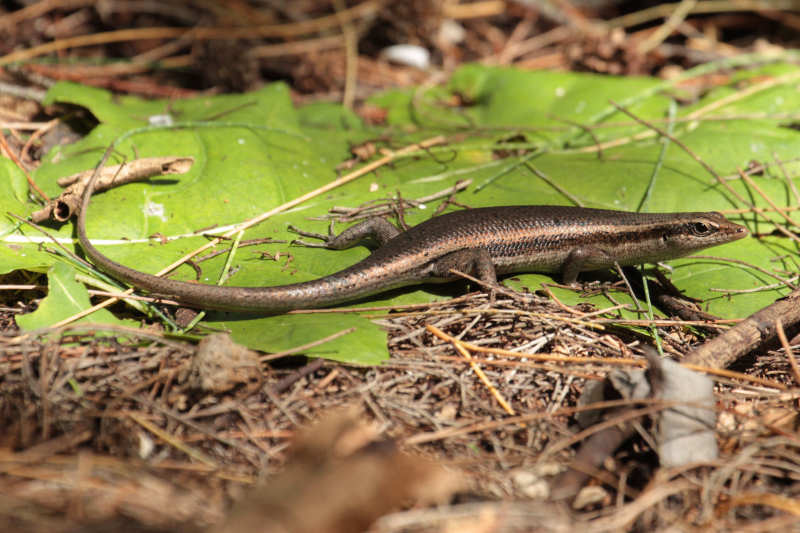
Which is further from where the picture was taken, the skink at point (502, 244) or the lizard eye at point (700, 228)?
the lizard eye at point (700, 228)

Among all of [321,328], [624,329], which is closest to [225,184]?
[321,328]

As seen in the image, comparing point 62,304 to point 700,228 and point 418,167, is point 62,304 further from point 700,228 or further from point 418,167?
point 700,228

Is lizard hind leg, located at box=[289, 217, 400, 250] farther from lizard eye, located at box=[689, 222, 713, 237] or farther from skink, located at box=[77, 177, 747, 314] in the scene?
lizard eye, located at box=[689, 222, 713, 237]

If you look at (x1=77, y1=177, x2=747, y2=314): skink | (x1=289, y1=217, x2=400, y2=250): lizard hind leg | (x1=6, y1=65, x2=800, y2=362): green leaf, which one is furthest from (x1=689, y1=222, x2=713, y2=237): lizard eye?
(x1=289, y1=217, x2=400, y2=250): lizard hind leg

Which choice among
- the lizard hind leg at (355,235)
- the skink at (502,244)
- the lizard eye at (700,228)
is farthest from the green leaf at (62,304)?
the lizard eye at (700,228)

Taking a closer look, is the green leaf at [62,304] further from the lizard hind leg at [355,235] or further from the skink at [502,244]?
the lizard hind leg at [355,235]

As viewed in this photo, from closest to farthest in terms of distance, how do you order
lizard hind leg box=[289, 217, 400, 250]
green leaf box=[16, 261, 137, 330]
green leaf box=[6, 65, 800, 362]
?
green leaf box=[16, 261, 137, 330] → green leaf box=[6, 65, 800, 362] → lizard hind leg box=[289, 217, 400, 250]

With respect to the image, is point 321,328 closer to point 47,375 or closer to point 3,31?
point 47,375

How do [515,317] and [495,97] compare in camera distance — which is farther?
[495,97]
